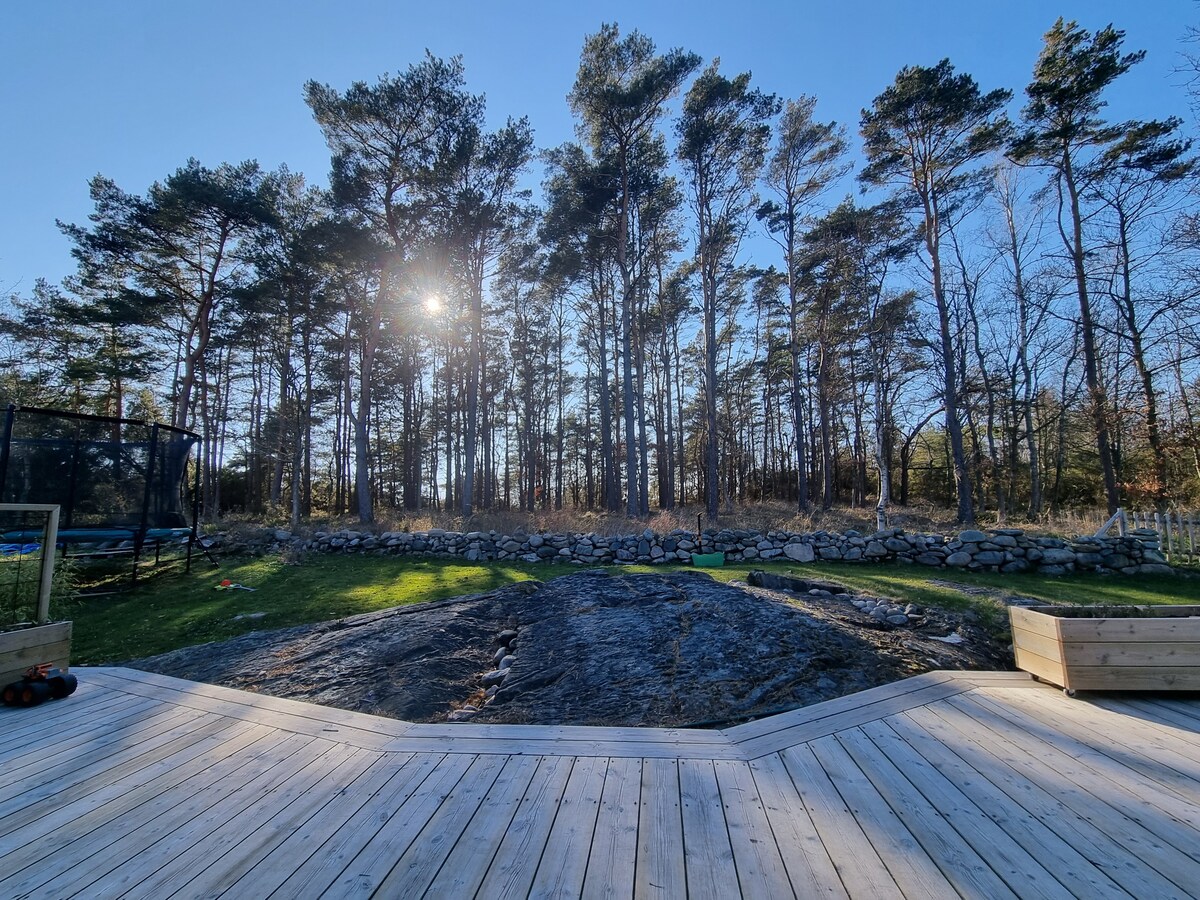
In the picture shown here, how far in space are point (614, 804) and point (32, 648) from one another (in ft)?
12.4

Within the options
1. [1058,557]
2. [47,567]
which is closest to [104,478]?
[47,567]

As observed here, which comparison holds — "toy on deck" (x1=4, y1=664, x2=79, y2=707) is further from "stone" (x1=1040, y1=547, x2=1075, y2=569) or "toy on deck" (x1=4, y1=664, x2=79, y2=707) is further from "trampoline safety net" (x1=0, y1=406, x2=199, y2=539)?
"stone" (x1=1040, y1=547, x2=1075, y2=569)

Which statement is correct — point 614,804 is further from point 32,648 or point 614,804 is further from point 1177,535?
point 1177,535

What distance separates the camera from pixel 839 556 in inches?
356

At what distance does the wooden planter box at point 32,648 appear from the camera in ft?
9.60

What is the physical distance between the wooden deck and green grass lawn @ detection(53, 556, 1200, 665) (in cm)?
237

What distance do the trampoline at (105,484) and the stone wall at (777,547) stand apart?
2581 millimetres

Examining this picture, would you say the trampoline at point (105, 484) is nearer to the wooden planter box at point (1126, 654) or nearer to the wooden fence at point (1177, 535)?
the wooden planter box at point (1126, 654)

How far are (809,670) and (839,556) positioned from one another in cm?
658

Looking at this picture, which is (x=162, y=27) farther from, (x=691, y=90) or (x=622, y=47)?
(x=691, y=90)

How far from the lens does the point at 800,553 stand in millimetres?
9102

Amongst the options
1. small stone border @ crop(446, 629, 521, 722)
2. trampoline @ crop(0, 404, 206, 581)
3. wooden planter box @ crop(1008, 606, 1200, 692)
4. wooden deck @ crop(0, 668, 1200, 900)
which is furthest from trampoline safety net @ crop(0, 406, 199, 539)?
wooden planter box @ crop(1008, 606, 1200, 692)

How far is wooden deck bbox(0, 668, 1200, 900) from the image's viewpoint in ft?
4.74

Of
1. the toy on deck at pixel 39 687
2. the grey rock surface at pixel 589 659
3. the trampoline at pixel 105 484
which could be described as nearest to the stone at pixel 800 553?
the grey rock surface at pixel 589 659
